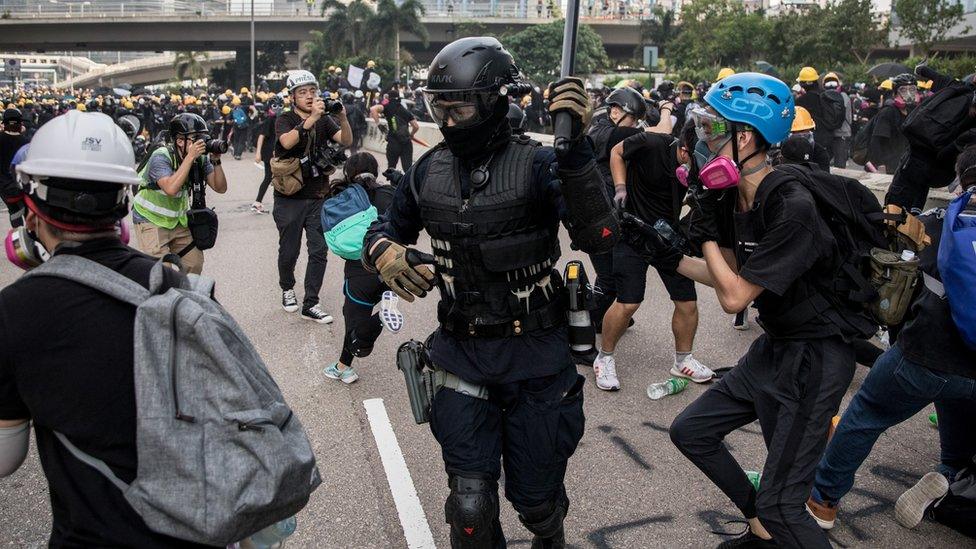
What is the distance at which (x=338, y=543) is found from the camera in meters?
3.77

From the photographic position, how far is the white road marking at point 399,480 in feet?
12.5

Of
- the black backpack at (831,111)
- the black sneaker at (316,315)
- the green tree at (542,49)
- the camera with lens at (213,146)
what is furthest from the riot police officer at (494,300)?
the green tree at (542,49)

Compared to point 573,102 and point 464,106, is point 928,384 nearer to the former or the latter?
point 573,102

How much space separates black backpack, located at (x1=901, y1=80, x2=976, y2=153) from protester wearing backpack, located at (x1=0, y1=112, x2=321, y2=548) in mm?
5593

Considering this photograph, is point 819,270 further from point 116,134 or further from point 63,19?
point 63,19

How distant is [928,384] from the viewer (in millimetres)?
3453

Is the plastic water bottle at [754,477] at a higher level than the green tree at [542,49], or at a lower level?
lower

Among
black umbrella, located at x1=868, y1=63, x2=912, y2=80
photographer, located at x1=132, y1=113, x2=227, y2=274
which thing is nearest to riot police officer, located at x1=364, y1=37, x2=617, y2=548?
photographer, located at x1=132, y1=113, x2=227, y2=274

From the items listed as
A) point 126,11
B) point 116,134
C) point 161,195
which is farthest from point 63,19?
point 116,134

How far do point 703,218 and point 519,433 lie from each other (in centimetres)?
111

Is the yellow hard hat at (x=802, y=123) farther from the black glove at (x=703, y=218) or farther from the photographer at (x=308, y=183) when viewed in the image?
the photographer at (x=308, y=183)

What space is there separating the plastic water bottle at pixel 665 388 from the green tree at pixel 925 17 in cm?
3065

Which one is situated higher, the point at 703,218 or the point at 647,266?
the point at 703,218

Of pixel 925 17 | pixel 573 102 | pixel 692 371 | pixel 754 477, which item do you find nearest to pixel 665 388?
pixel 692 371
